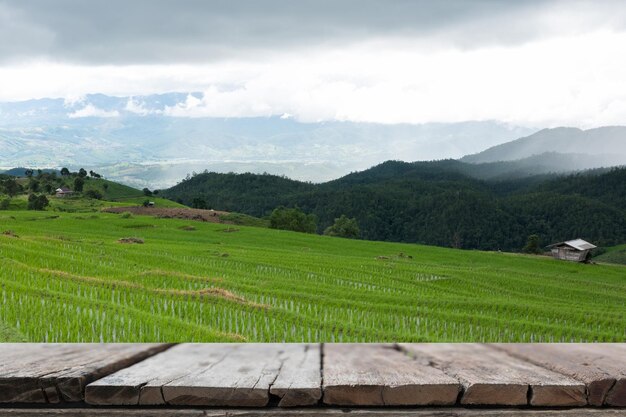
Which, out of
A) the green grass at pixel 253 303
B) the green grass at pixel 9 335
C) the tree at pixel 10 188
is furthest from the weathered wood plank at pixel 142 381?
the tree at pixel 10 188

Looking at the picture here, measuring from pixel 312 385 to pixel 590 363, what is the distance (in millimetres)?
1559

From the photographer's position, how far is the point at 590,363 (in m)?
3.12

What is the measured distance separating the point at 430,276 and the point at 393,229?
6698 inches

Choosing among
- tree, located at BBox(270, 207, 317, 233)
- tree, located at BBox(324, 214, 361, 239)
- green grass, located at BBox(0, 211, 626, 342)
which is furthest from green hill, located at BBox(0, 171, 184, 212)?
green grass, located at BBox(0, 211, 626, 342)

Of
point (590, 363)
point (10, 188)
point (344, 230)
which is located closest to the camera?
point (590, 363)

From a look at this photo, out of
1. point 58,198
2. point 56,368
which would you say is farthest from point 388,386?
point 58,198

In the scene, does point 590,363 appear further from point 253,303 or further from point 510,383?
point 253,303

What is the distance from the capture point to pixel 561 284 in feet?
104

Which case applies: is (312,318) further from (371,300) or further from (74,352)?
(74,352)

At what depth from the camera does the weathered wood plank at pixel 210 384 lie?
2684 mm

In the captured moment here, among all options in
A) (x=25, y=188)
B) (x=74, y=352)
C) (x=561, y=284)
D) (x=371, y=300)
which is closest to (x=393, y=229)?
(x=25, y=188)

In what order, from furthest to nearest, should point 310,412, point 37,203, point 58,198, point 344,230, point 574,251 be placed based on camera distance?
point 344,230
point 58,198
point 37,203
point 574,251
point 310,412

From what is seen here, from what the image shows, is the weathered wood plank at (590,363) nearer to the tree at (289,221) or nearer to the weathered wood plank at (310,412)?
the weathered wood plank at (310,412)

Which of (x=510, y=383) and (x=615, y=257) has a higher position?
(x=510, y=383)
